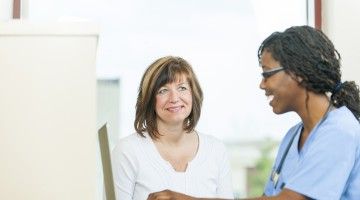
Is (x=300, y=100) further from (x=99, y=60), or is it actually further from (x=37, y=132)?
(x=99, y=60)

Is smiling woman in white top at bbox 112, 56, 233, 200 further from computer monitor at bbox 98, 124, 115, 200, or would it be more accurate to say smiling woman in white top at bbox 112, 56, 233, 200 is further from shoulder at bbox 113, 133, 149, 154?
computer monitor at bbox 98, 124, 115, 200

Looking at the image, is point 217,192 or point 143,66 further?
point 143,66

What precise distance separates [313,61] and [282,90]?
0.09 meters

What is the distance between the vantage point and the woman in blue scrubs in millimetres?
1105

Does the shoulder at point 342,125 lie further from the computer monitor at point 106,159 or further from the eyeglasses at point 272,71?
the computer monitor at point 106,159

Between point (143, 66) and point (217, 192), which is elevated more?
point (143, 66)

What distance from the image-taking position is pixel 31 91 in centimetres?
76

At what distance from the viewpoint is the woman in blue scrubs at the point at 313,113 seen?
1.11m

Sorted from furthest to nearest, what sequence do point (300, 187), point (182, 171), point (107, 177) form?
point (182, 171) < point (300, 187) < point (107, 177)

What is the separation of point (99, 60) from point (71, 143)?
45.9 inches

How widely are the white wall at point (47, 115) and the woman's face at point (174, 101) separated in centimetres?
80

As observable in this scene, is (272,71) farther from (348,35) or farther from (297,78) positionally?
(348,35)

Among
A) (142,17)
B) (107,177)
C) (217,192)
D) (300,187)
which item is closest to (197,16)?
(142,17)

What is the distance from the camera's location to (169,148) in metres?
1.58
